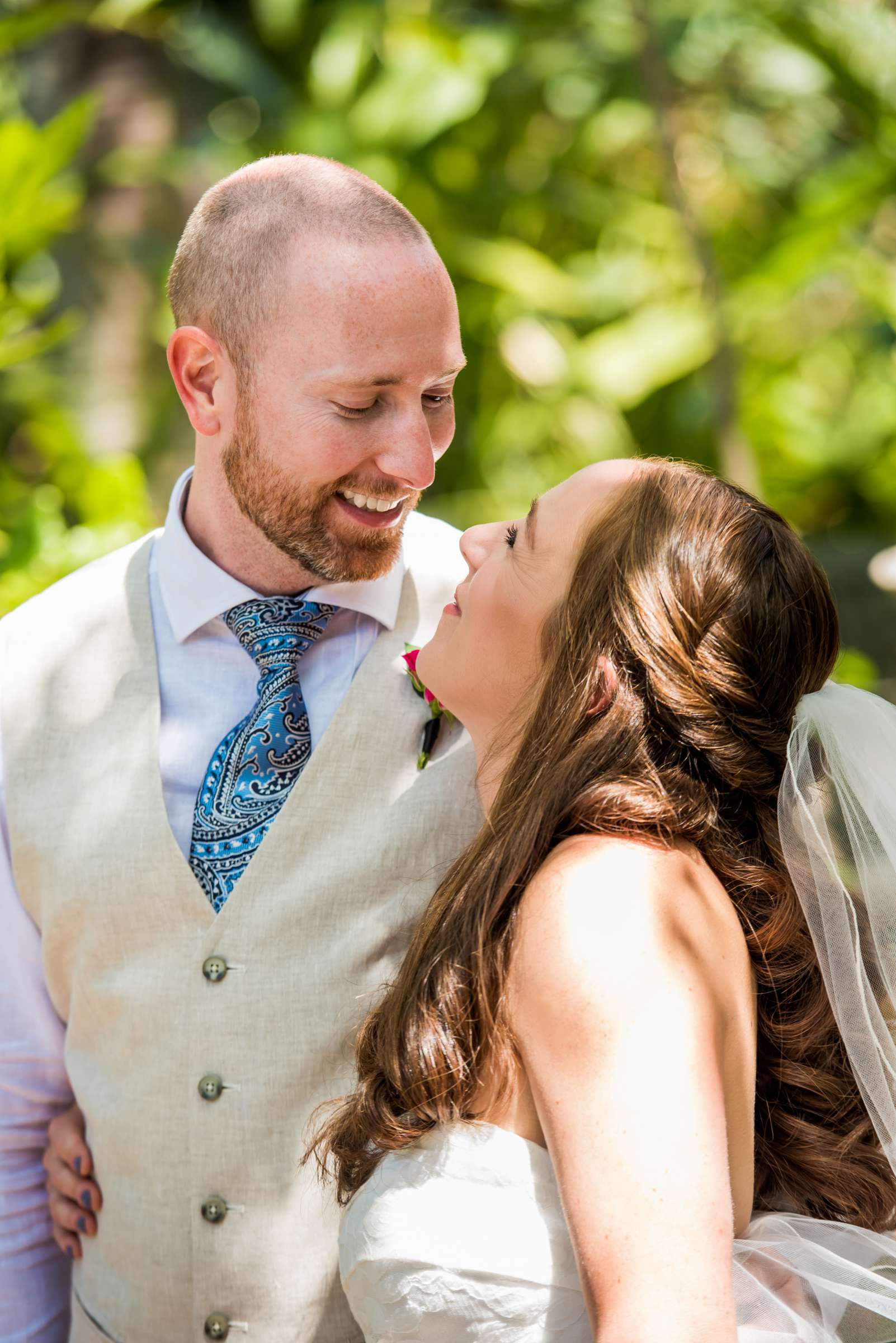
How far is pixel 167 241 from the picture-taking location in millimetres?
5117

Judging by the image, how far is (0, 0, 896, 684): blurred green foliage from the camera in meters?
4.69

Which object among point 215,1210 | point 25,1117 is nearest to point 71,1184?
point 25,1117

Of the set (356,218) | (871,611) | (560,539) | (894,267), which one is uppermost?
(356,218)

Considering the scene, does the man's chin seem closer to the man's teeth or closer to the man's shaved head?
the man's teeth

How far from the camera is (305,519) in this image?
1.82 metres

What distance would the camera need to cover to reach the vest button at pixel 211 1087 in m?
1.63

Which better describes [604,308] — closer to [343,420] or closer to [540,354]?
[540,354]

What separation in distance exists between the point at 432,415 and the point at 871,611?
3.01 meters

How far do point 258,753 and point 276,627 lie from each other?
0.21 meters

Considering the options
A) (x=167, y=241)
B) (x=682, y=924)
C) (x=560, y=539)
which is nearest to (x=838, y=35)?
(x=167, y=241)

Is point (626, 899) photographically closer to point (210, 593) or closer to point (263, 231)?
point (210, 593)

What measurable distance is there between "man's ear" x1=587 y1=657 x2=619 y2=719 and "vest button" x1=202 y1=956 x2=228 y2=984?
0.61 metres

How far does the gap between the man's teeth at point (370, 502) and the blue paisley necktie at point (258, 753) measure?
161 millimetres

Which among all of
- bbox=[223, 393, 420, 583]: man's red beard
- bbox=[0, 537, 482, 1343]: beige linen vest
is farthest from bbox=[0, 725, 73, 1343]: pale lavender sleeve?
bbox=[223, 393, 420, 583]: man's red beard
